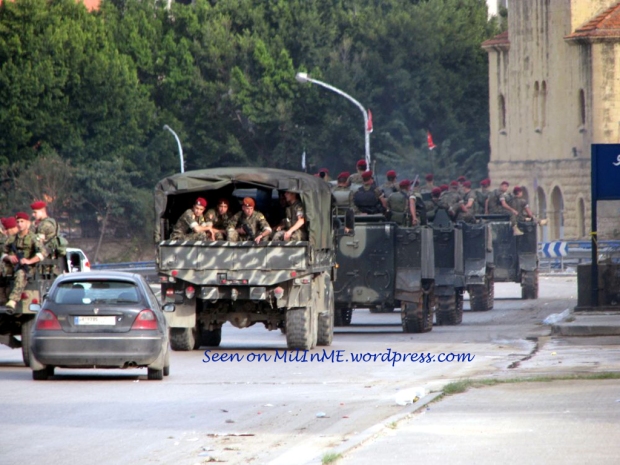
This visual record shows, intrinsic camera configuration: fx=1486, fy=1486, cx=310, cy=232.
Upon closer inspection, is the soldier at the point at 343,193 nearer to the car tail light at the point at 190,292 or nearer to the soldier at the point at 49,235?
the car tail light at the point at 190,292

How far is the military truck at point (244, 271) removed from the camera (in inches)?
783

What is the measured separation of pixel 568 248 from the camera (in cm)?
5300

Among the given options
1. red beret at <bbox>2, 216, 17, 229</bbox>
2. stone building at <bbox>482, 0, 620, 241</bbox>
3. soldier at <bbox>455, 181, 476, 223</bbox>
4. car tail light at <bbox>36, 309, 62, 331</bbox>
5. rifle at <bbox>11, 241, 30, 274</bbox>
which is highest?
stone building at <bbox>482, 0, 620, 241</bbox>

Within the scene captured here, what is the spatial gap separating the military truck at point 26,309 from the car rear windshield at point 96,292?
159 centimetres

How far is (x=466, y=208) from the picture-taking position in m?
31.8

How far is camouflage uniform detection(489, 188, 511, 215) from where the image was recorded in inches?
1371

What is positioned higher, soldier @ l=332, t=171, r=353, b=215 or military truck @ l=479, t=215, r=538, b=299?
soldier @ l=332, t=171, r=353, b=215

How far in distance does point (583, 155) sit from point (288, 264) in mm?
42968

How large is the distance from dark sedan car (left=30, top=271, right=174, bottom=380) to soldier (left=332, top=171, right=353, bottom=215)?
8236 mm

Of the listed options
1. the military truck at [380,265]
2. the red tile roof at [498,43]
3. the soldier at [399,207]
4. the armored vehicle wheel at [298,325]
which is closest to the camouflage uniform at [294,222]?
the armored vehicle wheel at [298,325]

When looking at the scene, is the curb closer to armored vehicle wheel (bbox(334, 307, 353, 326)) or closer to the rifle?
the rifle

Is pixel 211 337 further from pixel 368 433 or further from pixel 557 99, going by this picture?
pixel 557 99

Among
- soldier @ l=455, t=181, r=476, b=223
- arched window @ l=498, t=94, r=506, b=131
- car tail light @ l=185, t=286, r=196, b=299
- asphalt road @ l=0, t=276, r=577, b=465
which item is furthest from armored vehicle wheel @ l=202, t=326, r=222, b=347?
arched window @ l=498, t=94, r=506, b=131

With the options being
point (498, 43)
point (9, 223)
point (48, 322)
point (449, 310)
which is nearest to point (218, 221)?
point (9, 223)
